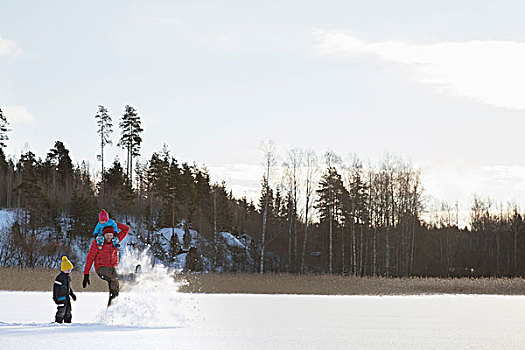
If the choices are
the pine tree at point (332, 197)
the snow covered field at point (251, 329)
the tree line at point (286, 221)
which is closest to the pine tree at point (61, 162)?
the tree line at point (286, 221)

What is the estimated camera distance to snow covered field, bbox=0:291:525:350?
862cm

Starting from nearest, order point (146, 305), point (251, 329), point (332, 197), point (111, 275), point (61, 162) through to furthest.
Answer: point (251, 329) → point (111, 275) → point (146, 305) → point (332, 197) → point (61, 162)

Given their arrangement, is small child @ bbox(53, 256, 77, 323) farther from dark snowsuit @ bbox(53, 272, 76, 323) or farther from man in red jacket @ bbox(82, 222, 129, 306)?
man in red jacket @ bbox(82, 222, 129, 306)

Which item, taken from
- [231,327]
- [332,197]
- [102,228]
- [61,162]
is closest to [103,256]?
[102,228]

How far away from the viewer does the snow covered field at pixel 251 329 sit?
8617 mm

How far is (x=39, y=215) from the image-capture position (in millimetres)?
53125

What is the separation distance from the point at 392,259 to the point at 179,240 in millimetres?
19707

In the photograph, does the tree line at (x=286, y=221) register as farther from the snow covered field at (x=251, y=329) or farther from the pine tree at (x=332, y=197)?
the snow covered field at (x=251, y=329)

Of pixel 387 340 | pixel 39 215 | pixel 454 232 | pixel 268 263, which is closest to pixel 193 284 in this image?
pixel 387 340

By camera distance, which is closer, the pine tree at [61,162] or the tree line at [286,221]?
the tree line at [286,221]

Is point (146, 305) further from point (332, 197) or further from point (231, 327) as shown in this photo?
point (332, 197)

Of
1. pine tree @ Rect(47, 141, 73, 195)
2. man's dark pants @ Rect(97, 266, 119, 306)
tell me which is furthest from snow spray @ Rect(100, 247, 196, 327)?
pine tree @ Rect(47, 141, 73, 195)

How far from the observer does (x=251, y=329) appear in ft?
35.3

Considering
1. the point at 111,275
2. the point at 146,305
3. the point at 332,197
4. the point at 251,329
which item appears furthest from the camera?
the point at 332,197
